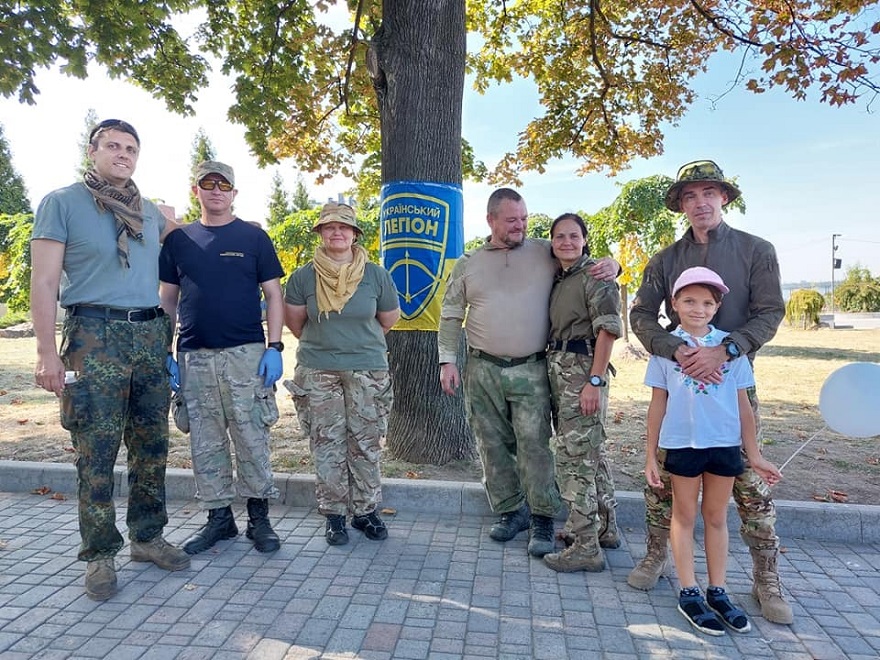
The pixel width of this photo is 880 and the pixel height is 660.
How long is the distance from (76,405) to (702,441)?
10.5 ft

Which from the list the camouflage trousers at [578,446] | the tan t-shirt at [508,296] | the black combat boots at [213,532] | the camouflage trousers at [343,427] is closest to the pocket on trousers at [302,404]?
the camouflage trousers at [343,427]

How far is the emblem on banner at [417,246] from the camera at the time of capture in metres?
4.88

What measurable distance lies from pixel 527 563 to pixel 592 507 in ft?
1.73

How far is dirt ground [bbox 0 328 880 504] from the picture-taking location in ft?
15.5

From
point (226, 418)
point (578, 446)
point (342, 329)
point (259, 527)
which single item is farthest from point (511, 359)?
point (259, 527)

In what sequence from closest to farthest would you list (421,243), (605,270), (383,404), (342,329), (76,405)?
(76,405), (605,270), (342,329), (383,404), (421,243)

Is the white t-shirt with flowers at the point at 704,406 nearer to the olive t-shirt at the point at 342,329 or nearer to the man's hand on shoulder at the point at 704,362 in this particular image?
the man's hand on shoulder at the point at 704,362

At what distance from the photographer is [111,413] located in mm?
3213

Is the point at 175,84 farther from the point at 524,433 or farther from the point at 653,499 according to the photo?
the point at 653,499

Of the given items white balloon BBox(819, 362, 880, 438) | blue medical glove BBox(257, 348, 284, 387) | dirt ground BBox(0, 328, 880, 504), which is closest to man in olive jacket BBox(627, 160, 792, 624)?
white balloon BBox(819, 362, 880, 438)

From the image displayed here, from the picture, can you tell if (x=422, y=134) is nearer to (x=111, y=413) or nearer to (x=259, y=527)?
(x=111, y=413)

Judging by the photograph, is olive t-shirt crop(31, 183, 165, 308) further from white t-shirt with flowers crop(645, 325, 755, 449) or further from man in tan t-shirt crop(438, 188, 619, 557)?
white t-shirt with flowers crop(645, 325, 755, 449)

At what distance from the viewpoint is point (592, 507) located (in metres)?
3.42

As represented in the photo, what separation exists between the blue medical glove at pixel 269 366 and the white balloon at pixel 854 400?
11.1ft
